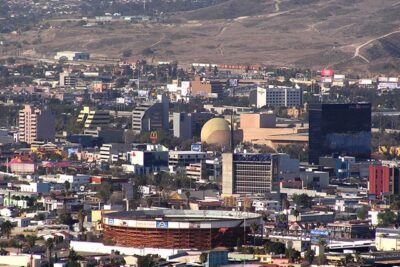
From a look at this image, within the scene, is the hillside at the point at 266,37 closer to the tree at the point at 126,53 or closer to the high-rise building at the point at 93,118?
the tree at the point at 126,53

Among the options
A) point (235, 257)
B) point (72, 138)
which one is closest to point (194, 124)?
point (72, 138)

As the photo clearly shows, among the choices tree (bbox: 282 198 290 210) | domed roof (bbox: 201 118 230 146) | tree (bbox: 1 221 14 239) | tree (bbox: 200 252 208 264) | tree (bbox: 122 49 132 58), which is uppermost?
tree (bbox: 122 49 132 58)

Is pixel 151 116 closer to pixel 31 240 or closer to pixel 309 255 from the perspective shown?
pixel 31 240

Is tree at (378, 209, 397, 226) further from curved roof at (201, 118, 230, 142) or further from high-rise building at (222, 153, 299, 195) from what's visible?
curved roof at (201, 118, 230, 142)

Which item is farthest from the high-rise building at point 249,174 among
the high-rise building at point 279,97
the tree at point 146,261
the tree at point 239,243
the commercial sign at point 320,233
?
the high-rise building at point 279,97

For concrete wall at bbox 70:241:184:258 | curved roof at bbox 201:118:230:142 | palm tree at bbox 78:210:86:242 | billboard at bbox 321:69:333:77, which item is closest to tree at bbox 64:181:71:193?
palm tree at bbox 78:210:86:242

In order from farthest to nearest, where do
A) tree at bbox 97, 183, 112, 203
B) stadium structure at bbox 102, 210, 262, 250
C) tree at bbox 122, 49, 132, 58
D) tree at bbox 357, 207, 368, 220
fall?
tree at bbox 122, 49, 132, 58 → tree at bbox 97, 183, 112, 203 → tree at bbox 357, 207, 368, 220 → stadium structure at bbox 102, 210, 262, 250

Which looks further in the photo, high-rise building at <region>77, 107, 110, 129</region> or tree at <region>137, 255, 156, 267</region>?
high-rise building at <region>77, 107, 110, 129</region>
